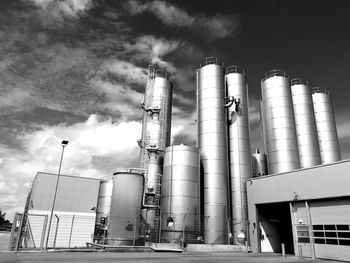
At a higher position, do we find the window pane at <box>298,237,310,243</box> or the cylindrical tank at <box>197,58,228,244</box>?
the cylindrical tank at <box>197,58,228,244</box>

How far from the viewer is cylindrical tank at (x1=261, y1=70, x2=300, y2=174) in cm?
3728

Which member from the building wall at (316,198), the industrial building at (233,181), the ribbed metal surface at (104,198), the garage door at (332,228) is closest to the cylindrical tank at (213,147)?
the industrial building at (233,181)

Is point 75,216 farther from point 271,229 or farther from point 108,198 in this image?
point 271,229

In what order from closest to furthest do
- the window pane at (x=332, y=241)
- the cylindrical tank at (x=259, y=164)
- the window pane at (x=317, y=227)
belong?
the window pane at (x=332, y=241) < the window pane at (x=317, y=227) < the cylindrical tank at (x=259, y=164)

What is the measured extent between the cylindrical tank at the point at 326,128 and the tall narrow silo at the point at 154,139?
24.1 m

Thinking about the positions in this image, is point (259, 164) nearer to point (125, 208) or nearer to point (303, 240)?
point (303, 240)

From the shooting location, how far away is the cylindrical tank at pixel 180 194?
101ft

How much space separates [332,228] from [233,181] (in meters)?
15.1

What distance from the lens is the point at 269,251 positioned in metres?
29.6

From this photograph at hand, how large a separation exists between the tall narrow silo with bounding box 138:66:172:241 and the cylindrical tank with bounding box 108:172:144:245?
12.6 ft

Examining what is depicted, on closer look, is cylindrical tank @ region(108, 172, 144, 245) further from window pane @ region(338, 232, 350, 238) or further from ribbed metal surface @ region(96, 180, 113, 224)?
window pane @ region(338, 232, 350, 238)

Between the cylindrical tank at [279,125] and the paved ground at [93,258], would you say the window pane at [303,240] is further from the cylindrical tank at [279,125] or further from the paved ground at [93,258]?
the cylindrical tank at [279,125]

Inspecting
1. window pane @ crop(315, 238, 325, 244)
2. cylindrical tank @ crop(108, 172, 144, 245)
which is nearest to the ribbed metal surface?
cylindrical tank @ crop(108, 172, 144, 245)

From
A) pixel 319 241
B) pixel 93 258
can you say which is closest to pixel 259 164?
pixel 319 241
